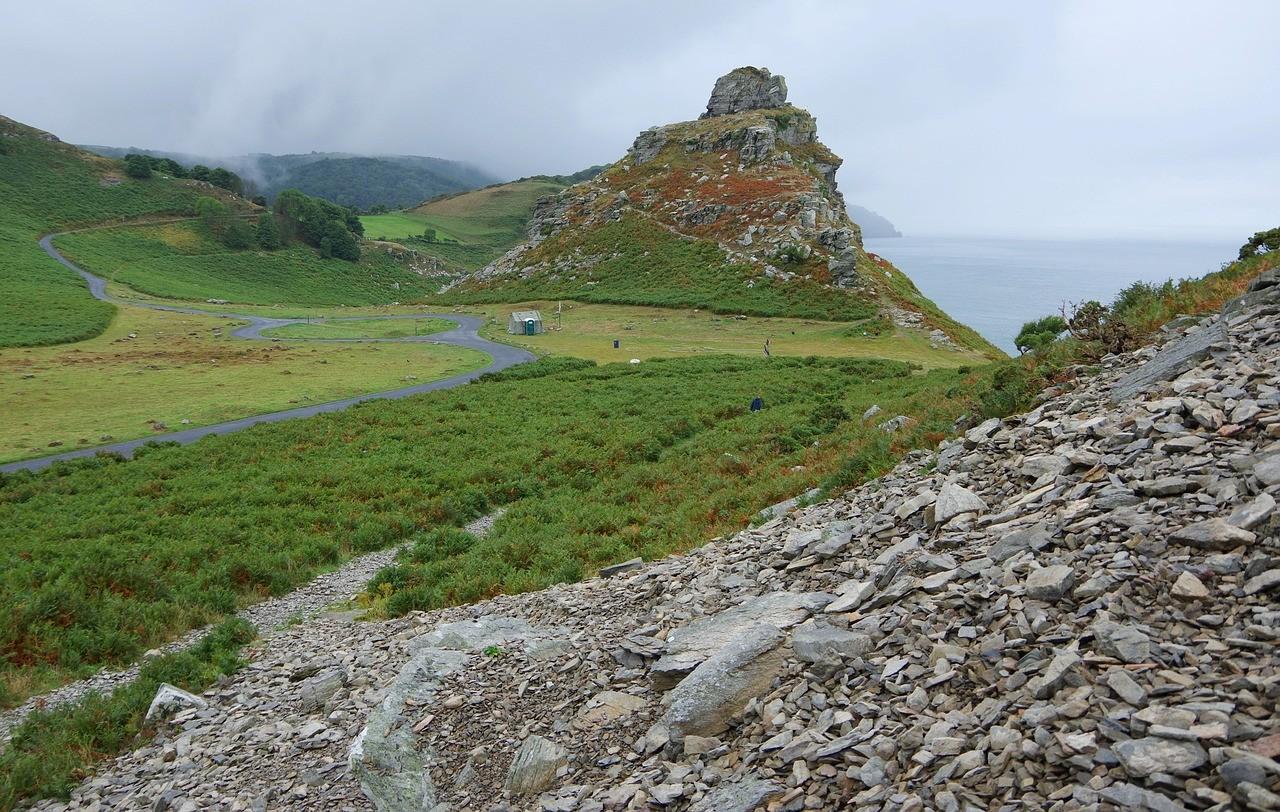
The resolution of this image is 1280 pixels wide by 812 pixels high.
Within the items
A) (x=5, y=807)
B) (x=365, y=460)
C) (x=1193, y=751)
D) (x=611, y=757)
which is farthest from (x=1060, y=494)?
(x=365, y=460)

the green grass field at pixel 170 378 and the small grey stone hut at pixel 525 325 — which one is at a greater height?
the small grey stone hut at pixel 525 325

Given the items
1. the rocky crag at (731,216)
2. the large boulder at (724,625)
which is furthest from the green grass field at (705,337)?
the large boulder at (724,625)

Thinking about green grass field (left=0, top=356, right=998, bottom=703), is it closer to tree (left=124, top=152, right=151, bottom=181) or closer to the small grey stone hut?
the small grey stone hut

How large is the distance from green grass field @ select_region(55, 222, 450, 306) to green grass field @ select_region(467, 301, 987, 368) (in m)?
70.4

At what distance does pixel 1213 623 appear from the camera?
5258 millimetres

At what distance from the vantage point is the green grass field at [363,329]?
78.6 metres

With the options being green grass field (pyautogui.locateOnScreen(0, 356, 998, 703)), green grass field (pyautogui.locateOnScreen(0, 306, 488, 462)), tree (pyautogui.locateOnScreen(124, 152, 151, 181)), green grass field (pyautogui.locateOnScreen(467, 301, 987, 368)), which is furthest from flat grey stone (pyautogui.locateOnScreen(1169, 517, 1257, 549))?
tree (pyautogui.locateOnScreen(124, 152, 151, 181))

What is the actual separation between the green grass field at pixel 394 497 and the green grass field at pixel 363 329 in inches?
1730

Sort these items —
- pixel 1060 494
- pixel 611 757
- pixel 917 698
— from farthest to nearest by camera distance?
pixel 1060 494
pixel 611 757
pixel 917 698

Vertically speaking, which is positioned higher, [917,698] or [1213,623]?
[1213,623]

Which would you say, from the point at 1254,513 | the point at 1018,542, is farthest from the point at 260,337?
the point at 1254,513

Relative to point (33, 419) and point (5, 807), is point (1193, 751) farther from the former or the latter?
point (33, 419)

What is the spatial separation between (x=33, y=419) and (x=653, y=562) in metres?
42.3

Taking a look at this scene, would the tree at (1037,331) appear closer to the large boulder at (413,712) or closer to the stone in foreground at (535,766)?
the large boulder at (413,712)
